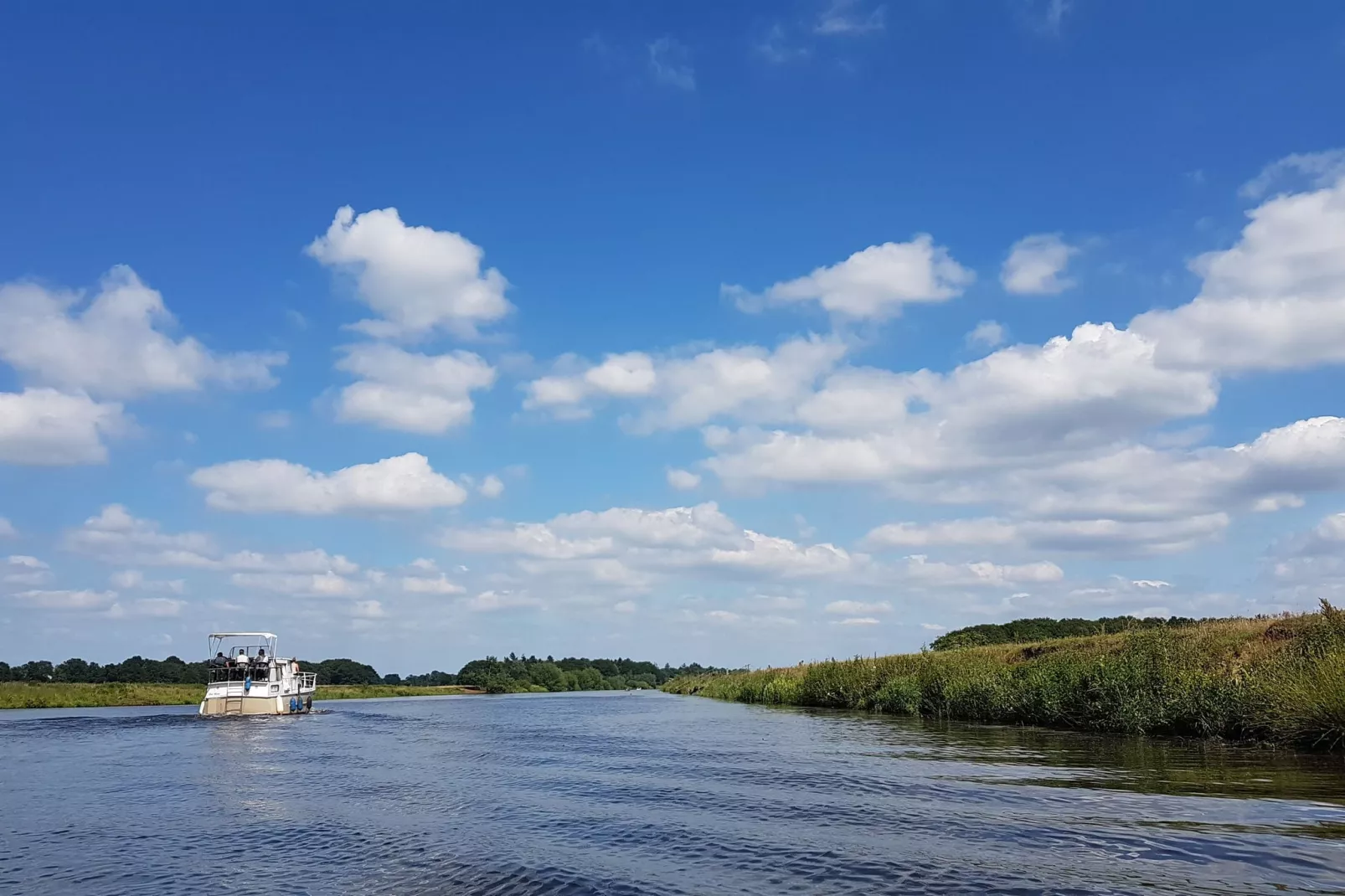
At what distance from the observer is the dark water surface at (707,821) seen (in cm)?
1316

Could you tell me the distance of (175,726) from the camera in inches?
2202

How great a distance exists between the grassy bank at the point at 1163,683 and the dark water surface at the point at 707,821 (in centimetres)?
168

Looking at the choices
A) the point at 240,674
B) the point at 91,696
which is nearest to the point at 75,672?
the point at 91,696

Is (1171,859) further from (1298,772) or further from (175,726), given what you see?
(175,726)

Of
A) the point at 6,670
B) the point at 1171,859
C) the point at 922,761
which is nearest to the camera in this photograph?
the point at 1171,859

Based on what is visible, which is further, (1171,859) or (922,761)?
(922,761)

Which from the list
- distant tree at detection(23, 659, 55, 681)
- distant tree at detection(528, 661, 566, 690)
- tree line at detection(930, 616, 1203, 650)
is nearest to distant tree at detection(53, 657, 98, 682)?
distant tree at detection(23, 659, 55, 681)

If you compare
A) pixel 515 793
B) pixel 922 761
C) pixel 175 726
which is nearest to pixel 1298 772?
pixel 922 761

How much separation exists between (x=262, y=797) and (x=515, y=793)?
7.17m

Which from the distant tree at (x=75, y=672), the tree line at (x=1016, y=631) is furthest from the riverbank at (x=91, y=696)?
the tree line at (x=1016, y=631)

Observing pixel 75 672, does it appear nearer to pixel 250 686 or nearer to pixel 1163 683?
pixel 250 686

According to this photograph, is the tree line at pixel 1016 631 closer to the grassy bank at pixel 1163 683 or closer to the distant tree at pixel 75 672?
the grassy bank at pixel 1163 683

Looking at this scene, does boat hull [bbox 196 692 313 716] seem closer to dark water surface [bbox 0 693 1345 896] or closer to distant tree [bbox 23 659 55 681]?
dark water surface [bbox 0 693 1345 896]

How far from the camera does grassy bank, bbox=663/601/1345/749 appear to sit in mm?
24297
